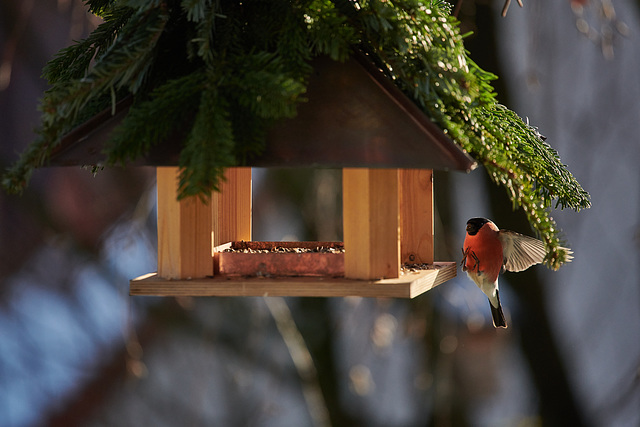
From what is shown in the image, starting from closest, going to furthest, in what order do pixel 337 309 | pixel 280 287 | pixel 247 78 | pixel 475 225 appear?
1. pixel 247 78
2. pixel 280 287
3. pixel 475 225
4. pixel 337 309

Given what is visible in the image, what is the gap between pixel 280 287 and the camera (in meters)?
1.50

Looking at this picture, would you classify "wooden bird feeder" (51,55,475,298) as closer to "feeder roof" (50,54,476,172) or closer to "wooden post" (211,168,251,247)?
"feeder roof" (50,54,476,172)

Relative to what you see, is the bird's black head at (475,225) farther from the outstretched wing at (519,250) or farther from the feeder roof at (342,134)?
the feeder roof at (342,134)

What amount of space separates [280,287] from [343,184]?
0.79 feet

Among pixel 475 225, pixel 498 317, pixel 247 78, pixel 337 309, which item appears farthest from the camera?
pixel 337 309

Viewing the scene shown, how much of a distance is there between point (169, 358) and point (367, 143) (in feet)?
8.91

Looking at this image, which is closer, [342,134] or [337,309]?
[342,134]

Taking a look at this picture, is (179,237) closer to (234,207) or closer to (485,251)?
(234,207)

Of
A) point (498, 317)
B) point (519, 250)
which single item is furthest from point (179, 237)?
point (498, 317)

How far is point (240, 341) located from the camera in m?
3.77

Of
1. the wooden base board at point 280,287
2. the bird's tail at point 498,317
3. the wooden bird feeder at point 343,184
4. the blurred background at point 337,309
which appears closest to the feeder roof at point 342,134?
the wooden bird feeder at point 343,184

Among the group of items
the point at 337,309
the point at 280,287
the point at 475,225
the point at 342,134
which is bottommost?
the point at 337,309

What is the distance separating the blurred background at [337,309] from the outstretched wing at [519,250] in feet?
3.80

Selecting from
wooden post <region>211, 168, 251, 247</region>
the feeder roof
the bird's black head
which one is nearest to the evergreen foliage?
the feeder roof
